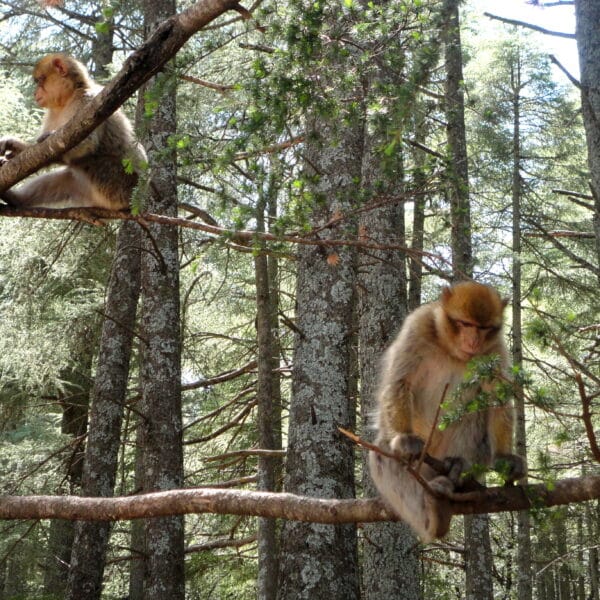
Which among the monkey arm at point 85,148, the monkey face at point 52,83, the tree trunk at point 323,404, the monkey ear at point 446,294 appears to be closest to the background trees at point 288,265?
the tree trunk at point 323,404

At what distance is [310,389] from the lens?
22.8 ft

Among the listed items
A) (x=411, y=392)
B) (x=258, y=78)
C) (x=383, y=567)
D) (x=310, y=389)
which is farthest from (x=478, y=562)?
(x=258, y=78)

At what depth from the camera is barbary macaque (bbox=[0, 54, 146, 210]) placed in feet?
22.6

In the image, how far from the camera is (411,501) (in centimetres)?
450

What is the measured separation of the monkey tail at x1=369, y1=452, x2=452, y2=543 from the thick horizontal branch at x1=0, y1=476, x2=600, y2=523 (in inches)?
7.9

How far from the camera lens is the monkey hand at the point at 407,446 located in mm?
4172

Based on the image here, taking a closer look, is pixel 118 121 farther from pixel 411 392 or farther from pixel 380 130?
pixel 411 392

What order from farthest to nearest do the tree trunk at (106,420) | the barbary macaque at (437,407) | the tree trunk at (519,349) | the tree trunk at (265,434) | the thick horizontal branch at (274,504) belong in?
the tree trunk at (519,349) < the tree trunk at (265,434) < the tree trunk at (106,420) < the barbary macaque at (437,407) < the thick horizontal branch at (274,504)

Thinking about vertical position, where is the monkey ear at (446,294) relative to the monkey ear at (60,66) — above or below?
below

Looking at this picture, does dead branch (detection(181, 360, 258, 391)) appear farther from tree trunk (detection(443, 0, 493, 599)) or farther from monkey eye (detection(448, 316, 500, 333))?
monkey eye (detection(448, 316, 500, 333))

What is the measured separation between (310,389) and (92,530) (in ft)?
10.8

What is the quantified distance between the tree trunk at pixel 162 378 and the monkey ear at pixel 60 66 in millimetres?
898

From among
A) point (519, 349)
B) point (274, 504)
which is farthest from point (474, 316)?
point (519, 349)

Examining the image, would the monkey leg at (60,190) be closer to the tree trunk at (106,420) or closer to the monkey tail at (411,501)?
the tree trunk at (106,420)
